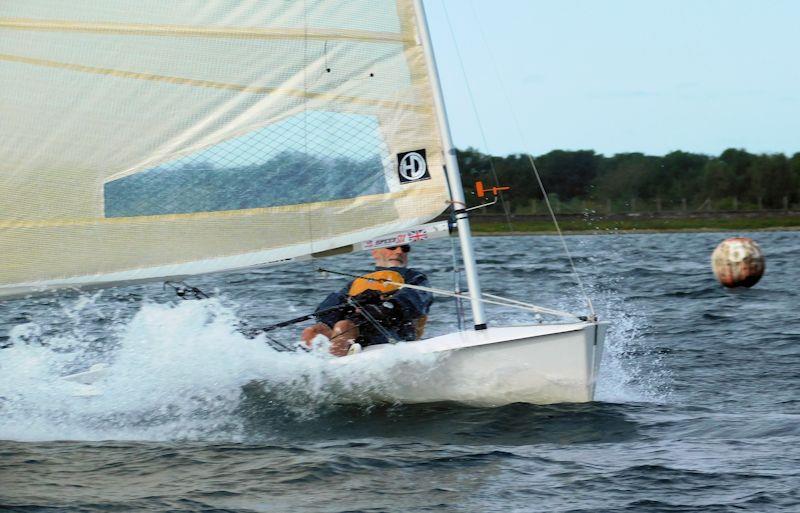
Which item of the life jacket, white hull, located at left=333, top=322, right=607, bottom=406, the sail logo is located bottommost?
white hull, located at left=333, top=322, right=607, bottom=406

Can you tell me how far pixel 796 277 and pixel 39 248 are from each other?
13.4 meters

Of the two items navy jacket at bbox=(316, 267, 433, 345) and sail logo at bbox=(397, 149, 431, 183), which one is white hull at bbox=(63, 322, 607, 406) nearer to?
navy jacket at bbox=(316, 267, 433, 345)

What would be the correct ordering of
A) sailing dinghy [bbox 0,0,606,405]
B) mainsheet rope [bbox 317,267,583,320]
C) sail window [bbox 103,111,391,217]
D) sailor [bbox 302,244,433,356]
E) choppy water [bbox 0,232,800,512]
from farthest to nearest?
sailor [bbox 302,244,433,356], sail window [bbox 103,111,391,217], sailing dinghy [bbox 0,0,606,405], mainsheet rope [bbox 317,267,583,320], choppy water [bbox 0,232,800,512]

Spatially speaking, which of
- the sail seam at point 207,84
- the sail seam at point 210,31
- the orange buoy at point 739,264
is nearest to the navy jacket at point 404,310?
the sail seam at point 207,84

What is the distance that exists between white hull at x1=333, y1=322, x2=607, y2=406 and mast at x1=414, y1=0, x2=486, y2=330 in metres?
0.21

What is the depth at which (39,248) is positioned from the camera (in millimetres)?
6785

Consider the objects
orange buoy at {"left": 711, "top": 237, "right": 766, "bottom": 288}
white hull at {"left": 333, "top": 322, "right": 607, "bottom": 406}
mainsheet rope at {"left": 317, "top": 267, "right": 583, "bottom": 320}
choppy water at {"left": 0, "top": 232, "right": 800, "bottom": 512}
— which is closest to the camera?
choppy water at {"left": 0, "top": 232, "right": 800, "bottom": 512}

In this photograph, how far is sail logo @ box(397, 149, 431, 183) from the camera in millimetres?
6941

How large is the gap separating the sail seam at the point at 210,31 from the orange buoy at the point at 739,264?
30.6ft

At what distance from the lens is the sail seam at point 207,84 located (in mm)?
6848

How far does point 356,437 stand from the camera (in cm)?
648

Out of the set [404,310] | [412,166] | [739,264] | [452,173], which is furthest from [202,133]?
[739,264]

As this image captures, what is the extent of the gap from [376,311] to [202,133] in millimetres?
1539

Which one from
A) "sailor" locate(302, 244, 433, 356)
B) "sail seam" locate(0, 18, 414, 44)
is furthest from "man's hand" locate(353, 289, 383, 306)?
"sail seam" locate(0, 18, 414, 44)
